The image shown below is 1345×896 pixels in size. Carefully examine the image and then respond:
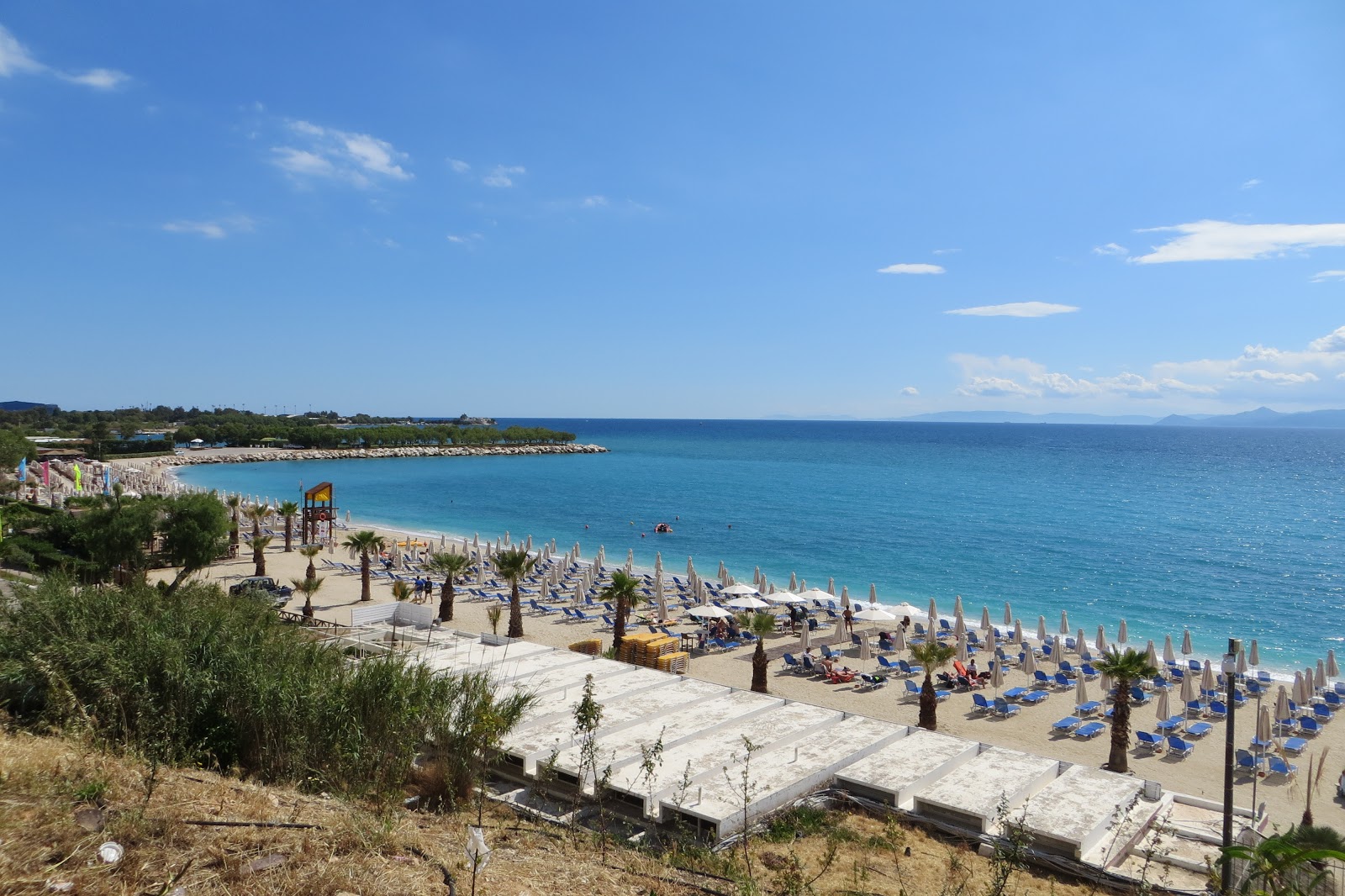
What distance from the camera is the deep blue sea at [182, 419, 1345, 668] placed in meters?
29.2

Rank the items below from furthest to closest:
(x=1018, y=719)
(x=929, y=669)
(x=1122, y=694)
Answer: (x=1018, y=719), (x=929, y=669), (x=1122, y=694)

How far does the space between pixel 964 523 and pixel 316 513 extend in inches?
1529

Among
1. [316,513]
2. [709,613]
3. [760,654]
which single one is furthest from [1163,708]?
[316,513]

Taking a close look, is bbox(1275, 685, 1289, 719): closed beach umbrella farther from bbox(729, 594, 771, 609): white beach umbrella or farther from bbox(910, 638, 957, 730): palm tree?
bbox(729, 594, 771, 609): white beach umbrella

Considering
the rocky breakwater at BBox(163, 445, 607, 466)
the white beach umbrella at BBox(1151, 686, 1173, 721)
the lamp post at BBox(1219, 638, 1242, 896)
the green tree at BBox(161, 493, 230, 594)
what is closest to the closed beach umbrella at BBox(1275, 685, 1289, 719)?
the white beach umbrella at BBox(1151, 686, 1173, 721)

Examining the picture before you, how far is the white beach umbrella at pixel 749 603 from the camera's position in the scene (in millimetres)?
23719

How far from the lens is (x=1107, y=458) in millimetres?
122938

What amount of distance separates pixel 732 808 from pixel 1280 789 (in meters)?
10.4

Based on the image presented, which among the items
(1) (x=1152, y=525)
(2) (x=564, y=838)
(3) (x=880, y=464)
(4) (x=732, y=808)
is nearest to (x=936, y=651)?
(4) (x=732, y=808)

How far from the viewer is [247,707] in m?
8.10

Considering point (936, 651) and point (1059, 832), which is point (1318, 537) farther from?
point (1059, 832)

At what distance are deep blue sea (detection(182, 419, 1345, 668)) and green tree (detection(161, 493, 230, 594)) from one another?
17.6m

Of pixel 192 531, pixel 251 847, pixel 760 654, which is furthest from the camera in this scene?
pixel 192 531

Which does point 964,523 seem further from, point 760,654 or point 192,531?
point 192,531
